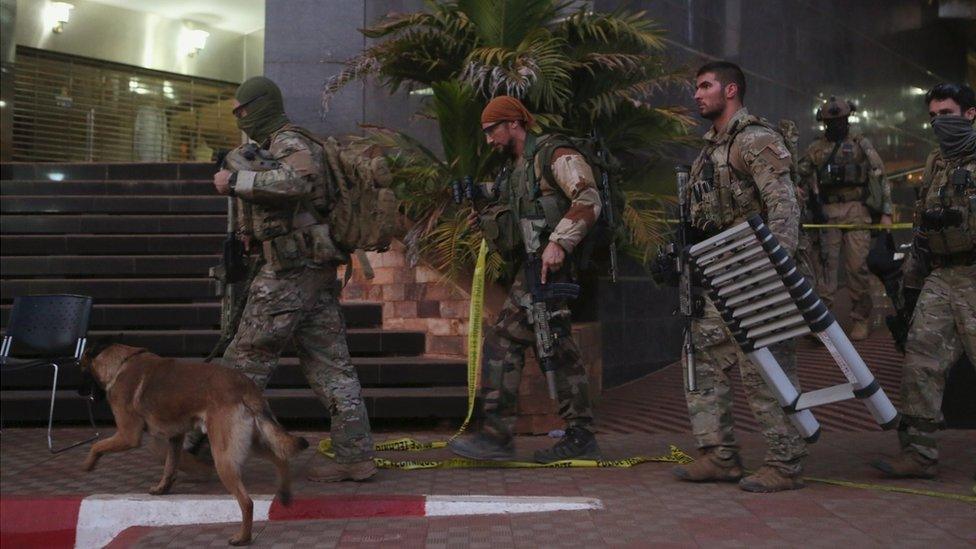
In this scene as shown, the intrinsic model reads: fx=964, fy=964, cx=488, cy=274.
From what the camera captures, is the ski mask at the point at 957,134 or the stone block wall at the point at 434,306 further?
the stone block wall at the point at 434,306

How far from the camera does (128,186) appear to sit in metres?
10.6

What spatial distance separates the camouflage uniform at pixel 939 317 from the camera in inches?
200

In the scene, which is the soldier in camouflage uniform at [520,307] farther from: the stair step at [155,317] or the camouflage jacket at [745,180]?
the stair step at [155,317]

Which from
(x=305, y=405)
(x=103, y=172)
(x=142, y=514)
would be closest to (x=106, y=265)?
(x=103, y=172)

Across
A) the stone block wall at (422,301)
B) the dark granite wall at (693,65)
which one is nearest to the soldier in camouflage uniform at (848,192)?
the dark granite wall at (693,65)

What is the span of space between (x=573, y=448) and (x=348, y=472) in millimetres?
1320

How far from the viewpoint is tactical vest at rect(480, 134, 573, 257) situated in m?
5.38

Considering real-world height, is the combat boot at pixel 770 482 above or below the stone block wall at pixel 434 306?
below

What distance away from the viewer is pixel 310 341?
17.0ft

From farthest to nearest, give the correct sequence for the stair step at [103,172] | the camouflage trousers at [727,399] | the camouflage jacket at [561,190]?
the stair step at [103,172], the camouflage jacket at [561,190], the camouflage trousers at [727,399]

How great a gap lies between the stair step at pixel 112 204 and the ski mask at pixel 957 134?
709cm

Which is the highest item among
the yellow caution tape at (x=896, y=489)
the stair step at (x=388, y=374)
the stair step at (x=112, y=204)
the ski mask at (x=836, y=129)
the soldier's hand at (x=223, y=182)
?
the ski mask at (x=836, y=129)

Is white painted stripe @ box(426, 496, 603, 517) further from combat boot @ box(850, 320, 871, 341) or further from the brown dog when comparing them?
A: combat boot @ box(850, 320, 871, 341)

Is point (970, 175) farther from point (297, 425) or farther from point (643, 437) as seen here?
point (297, 425)
